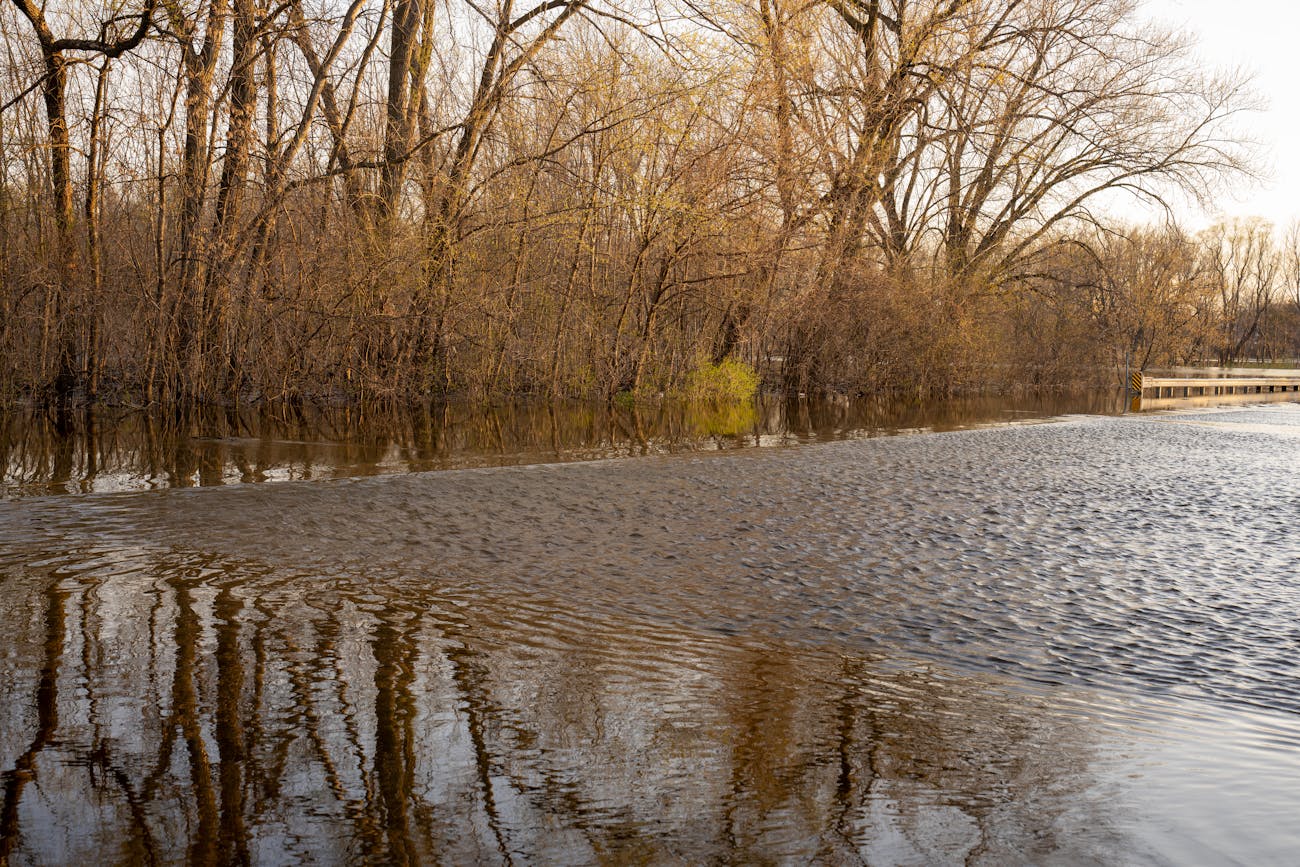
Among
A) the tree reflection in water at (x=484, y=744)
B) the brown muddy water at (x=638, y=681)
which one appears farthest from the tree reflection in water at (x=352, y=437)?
the tree reflection in water at (x=484, y=744)

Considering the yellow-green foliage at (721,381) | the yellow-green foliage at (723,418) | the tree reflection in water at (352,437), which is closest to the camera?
the tree reflection in water at (352,437)

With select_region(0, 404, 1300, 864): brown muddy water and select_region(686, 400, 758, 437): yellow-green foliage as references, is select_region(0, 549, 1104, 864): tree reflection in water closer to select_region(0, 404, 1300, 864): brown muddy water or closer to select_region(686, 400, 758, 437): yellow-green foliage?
select_region(0, 404, 1300, 864): brown muddy water

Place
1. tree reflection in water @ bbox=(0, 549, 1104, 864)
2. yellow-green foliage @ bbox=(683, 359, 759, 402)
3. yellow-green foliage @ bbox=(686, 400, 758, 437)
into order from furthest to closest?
1. yellow-green foliage @ bbox=(683, 359, 759, 402)
2. yellow-green foliage @ bbox=(686, 400, 758, 437)
3. tree reflection in water @ bbox=(0, 549, 1104, 864)

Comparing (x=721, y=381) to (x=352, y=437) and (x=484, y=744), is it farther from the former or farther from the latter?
(x=484, y=744)

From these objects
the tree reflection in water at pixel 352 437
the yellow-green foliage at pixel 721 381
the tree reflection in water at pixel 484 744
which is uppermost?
the yellow-green foliage at pixel 721 381

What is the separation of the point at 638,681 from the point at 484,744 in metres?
0.91

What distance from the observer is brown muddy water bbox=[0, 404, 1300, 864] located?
9.78 ft

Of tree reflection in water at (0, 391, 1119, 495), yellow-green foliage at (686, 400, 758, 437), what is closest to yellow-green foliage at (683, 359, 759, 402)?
yellow-green foliage at (686, 400, 758, 437)

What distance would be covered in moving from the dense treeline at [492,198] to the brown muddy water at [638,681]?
6977 millimetres

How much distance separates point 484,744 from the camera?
3.54 meters

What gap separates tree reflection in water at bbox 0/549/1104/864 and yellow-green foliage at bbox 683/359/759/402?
54.7 ft

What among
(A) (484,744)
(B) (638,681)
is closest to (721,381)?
(B) (638,681)

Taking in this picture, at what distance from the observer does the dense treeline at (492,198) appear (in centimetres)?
1443

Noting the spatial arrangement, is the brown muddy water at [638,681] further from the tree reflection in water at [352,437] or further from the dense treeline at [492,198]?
the dense treeline at [492,198]
